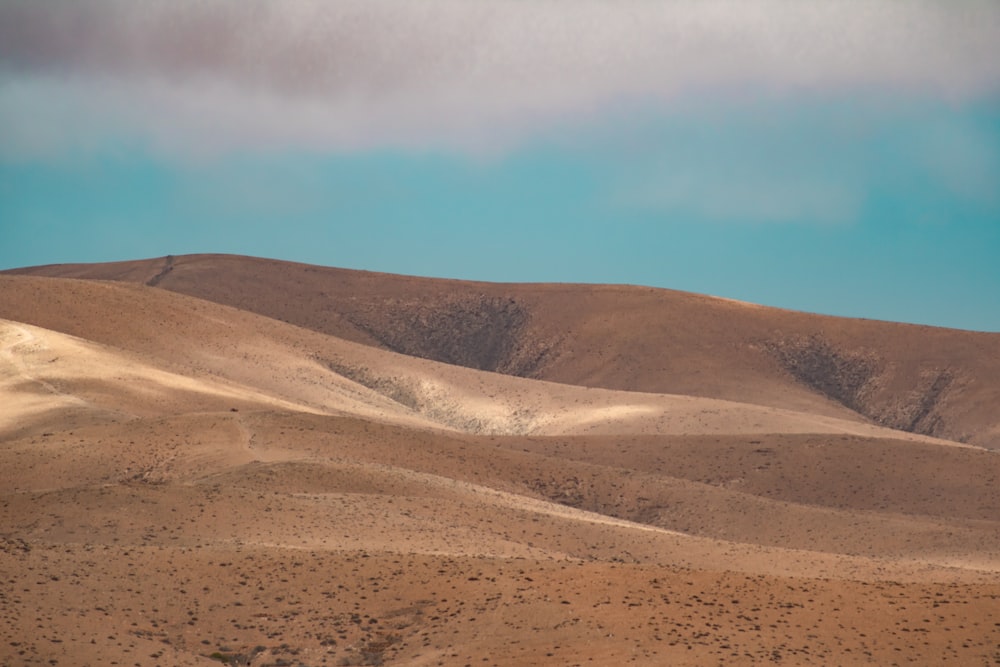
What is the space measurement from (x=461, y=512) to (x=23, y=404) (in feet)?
59.7

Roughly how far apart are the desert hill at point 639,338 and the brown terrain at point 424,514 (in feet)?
19.9

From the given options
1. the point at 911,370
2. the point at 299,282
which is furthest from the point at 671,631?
the point at 299,282

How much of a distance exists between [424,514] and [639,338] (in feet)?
231

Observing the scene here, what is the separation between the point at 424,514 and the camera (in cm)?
3400

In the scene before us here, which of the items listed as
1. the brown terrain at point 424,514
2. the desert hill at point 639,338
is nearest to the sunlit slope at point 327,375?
the brown terrain at point 424,514

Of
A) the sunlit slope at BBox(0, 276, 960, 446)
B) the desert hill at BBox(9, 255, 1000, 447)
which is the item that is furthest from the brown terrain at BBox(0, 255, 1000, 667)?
the desert hill at BBox(9, 255, 1000, 447)

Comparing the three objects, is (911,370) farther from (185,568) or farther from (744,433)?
(185,568)

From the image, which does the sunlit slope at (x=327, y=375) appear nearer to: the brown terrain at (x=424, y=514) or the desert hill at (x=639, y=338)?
the brown terrain at (x=424, y=514)

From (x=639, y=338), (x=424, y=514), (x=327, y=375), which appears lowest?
(x=424, y=514)

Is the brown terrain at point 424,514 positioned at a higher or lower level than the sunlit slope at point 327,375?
lower

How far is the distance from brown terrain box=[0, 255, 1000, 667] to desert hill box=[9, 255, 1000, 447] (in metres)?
6.07

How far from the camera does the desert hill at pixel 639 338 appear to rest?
316 ft

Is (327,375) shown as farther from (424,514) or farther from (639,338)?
(639,338)

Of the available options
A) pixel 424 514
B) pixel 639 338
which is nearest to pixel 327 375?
pixel 424 514
